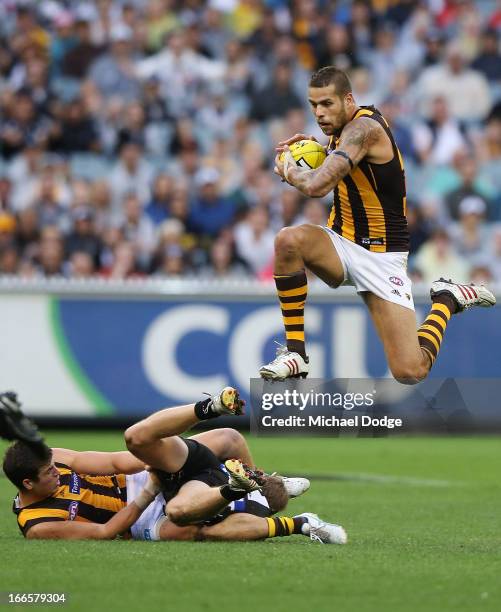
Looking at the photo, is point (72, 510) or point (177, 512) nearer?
point (177, 512)

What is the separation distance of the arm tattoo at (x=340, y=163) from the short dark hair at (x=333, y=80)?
0.22m

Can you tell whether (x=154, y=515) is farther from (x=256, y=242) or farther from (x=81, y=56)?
(x=81, y=56)

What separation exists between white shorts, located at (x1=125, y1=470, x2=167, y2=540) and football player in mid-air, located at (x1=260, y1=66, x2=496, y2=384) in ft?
3.45

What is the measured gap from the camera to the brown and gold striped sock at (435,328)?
973 centimetres

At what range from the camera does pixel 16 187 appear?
776 inches

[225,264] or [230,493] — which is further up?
[225,264]

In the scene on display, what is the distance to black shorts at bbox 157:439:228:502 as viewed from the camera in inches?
345

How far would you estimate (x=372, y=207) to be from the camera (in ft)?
31.7

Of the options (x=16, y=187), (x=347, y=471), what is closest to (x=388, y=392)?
(x=347, y=471)

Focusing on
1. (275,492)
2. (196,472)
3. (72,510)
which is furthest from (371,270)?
(72,510)

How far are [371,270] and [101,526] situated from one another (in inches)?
101

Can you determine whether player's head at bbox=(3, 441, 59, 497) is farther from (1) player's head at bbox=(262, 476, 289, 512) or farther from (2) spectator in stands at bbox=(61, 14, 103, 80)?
(2) spectator in stands at bbox=(61, 14, 103, 80)

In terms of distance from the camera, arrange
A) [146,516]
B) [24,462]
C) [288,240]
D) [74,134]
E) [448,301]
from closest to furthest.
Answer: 1. [24,462]
2. [146,516]
3. [288,240]
4. [448,301]
5. [74,134]

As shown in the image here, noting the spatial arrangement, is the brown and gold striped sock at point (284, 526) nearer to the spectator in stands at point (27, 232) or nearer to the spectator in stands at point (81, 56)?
the spectator in stands at point (27, 232)
